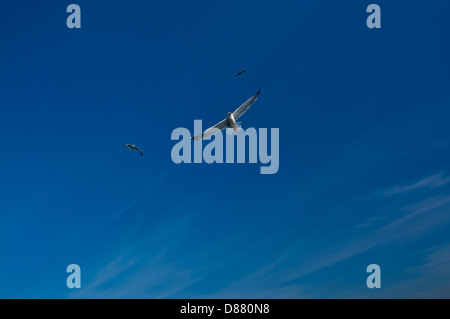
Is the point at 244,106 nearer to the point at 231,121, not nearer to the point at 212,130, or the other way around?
the point at 231,121

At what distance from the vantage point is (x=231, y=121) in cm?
6625

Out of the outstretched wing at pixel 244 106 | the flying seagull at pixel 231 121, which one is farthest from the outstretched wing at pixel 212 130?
the outstretched wing at pixel 244 106

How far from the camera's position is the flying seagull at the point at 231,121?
2606 inches

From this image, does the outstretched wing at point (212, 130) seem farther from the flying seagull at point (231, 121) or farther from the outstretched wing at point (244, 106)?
the outstretched wing at point (244, 106)

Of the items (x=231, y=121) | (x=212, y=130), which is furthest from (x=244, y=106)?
(x=212, y=130)

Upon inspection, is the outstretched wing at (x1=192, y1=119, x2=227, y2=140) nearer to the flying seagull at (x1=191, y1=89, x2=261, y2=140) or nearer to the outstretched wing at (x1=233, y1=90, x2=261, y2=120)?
the flying seagull at (x1=191, y1=89, x2=261, y2=140)
